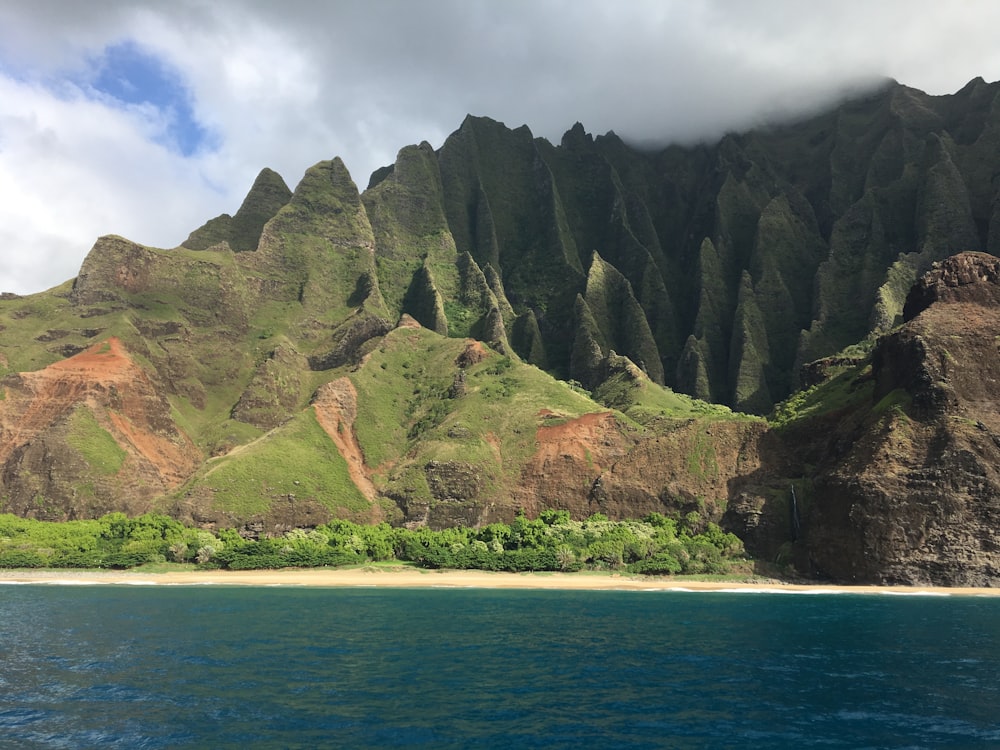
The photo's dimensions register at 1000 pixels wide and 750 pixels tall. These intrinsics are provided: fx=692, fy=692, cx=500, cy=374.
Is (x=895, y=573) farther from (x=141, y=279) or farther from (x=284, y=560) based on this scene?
(x=141, y=279)

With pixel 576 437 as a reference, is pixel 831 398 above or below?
above

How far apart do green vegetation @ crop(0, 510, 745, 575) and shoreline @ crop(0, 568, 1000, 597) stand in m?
1.80

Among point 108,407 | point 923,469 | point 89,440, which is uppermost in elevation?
point 108,407

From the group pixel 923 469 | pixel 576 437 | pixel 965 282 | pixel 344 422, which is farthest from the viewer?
pixel 344 422

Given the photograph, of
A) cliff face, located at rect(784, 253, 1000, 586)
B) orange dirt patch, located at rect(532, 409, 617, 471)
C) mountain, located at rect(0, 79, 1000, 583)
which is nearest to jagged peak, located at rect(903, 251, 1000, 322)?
mountain, located at rect(0, 79, 1000, 583)

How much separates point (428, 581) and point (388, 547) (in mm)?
17737

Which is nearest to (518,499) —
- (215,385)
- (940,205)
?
(215,385)

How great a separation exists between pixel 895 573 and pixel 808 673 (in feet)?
191

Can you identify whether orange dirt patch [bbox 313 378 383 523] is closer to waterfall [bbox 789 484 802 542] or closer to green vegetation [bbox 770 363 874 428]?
waterfall [bbox 789 484 802 542]

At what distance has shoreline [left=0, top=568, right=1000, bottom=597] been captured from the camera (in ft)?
287

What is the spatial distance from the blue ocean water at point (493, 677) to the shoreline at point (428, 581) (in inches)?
897

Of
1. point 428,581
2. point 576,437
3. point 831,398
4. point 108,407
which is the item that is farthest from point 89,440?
point 831,398

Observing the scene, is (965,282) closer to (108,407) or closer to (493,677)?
(493,677)

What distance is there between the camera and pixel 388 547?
108062 mm
